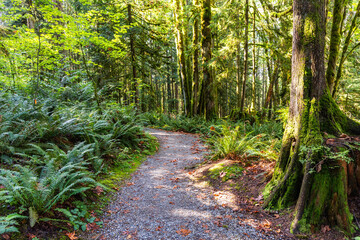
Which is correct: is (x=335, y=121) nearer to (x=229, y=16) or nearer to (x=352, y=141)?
(x=352, y=141)

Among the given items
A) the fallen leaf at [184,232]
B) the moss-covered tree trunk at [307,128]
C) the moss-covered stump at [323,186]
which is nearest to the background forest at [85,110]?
the moss-covered tree trunk at [307,128]

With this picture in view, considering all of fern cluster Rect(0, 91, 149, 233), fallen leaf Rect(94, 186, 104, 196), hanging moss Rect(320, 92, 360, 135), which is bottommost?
fallen leaf Rect(94, 186, 104, 196)

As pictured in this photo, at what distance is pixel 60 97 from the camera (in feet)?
31.2

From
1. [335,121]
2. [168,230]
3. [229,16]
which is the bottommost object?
[168,230]

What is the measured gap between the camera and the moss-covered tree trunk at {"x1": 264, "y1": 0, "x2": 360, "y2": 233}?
2963 millimetres

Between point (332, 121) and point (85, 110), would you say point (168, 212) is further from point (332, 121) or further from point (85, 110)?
point (85, 110)

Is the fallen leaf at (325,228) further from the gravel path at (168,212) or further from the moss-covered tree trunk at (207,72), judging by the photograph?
the moss-covered tree trunk at (207,72)

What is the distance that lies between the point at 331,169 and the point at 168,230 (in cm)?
260

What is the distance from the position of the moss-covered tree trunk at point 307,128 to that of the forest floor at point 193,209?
324 millimetres

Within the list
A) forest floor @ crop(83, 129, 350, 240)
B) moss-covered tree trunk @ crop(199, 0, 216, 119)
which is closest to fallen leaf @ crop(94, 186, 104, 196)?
forest floor @ crop(83, 129, 350, 240)

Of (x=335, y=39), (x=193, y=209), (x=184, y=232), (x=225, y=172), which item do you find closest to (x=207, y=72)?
(x=335, y=39)

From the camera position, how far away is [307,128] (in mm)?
3305

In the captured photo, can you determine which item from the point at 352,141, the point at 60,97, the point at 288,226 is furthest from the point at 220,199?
the point at 60,97

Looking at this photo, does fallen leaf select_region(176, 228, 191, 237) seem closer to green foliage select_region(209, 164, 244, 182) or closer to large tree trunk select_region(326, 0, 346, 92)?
green foliage select_region(209, 164, 244, 182)
